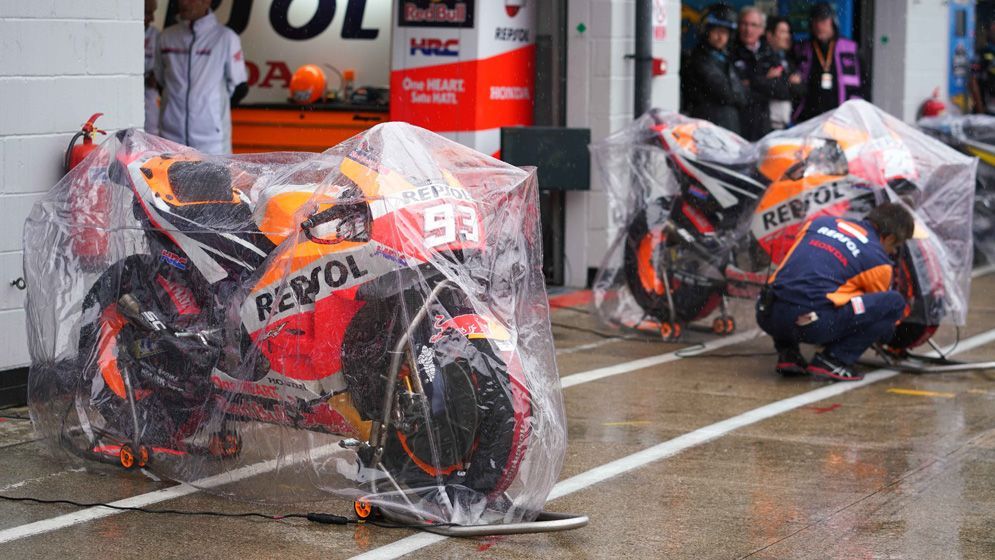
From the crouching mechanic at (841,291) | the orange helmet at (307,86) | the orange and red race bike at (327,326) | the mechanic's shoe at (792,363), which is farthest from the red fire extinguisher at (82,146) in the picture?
the orange helmet at (307,86)

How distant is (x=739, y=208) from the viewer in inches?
386

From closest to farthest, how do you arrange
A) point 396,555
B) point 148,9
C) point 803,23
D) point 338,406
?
point 396,555 < point 338,406 < point 148,9 < point 803,23

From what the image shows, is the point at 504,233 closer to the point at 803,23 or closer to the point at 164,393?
the point at 164,393

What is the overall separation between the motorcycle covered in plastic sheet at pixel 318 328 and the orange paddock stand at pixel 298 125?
20.4ft

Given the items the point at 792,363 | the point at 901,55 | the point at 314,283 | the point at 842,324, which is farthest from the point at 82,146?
the point at 901,55

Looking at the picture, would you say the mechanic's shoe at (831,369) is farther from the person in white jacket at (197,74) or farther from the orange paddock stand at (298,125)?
the orange paddock stand at (298,125)

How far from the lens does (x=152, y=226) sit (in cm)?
632

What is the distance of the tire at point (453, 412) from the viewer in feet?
18.1

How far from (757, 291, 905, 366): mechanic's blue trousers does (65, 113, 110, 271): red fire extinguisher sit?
4061mm

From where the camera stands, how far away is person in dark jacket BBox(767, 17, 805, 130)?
13.7m

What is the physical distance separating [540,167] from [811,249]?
132 inches

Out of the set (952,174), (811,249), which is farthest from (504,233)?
(952,174)

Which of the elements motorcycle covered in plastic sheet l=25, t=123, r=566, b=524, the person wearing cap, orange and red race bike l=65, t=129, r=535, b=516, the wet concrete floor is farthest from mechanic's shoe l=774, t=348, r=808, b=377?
the person wearing cap

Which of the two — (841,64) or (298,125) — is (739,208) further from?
(841,64)
